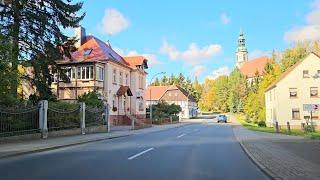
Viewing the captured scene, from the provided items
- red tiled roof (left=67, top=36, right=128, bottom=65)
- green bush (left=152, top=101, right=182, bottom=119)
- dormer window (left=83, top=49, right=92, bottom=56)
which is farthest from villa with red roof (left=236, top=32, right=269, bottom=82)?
dormer window (left=83, top=49, right=92, bottom=56)

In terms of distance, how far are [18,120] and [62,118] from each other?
6128 millimetres

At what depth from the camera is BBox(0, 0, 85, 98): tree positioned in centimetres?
3209

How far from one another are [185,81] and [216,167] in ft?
497

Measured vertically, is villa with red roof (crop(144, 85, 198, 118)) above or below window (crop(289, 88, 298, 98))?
above

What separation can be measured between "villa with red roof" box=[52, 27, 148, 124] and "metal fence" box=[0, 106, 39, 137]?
21.4 meters

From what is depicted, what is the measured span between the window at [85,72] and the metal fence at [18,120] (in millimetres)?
26367

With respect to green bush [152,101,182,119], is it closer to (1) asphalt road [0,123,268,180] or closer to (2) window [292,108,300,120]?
(2) window [292,108,300,120]

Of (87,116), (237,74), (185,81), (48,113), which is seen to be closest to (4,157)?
(48,113)

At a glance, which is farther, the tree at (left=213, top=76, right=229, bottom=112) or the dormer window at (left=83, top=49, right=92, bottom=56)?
the tree at (left=213, top=76, right=229, bottom=112)

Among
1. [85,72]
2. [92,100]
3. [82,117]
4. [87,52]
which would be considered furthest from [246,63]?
[82,117]

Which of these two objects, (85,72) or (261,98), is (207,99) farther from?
(85,72)

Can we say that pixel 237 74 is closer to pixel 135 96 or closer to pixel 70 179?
pixel 135 96

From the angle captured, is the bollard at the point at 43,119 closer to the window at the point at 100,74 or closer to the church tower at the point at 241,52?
the window at the point at 100,74

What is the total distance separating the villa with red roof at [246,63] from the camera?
15700cm
